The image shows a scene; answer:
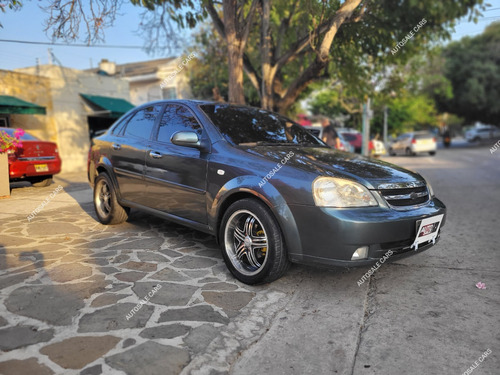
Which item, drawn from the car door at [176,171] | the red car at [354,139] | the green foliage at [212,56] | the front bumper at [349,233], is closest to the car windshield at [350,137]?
the red car at [354,139]

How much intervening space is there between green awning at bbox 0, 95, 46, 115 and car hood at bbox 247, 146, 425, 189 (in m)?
11.5

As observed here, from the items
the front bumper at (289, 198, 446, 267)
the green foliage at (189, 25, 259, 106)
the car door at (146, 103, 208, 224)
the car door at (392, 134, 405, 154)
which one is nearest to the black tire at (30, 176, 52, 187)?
the car door at (146, 103, 208, 224)

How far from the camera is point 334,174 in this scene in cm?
294

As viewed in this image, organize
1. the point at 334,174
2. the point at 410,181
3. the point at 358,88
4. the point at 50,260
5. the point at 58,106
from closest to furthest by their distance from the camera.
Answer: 1. the point at 334,174
2. the point at 410,181
3. the point at 50,260
4. the point at 358,88
5. the point at 58,106

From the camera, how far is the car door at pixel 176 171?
145 inches

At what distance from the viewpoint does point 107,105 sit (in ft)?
53.8

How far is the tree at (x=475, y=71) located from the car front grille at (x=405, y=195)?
102 feet

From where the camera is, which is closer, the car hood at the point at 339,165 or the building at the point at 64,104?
the car hood at the point at 339,165

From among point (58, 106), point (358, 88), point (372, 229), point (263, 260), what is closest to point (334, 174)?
point (372, 229)

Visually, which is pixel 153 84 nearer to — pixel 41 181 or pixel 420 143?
pixel 41 181

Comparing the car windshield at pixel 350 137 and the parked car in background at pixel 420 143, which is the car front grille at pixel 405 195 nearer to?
the car windshield at pixel 350 137

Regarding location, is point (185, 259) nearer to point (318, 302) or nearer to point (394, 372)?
point (318, 302)

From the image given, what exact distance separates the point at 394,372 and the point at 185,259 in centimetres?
237

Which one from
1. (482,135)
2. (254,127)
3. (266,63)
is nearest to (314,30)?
(266,63)
